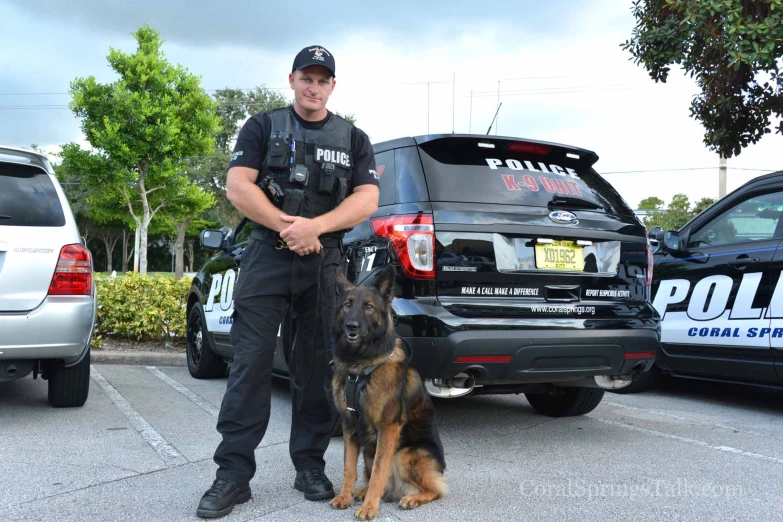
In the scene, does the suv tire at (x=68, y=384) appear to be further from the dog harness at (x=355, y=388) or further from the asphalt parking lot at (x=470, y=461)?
the dog harness at (x=355, y=388)

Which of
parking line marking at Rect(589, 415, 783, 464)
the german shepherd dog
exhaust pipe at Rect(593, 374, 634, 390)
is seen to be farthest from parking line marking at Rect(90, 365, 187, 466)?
parking line marking at Rect(589, 415, 783, 464)

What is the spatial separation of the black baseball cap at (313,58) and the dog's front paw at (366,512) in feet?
6.76

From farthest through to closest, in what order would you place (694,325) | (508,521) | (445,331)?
(694,325)
(445,331)
(508,521)

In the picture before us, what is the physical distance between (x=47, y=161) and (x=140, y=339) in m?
3.68

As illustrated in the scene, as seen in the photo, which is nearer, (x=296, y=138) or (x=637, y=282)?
(x=296, y=138)

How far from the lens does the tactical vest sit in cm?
319

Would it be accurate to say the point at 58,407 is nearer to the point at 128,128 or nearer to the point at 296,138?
the point at 296,138

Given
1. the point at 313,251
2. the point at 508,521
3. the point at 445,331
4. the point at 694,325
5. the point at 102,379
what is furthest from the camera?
the point at 102,379

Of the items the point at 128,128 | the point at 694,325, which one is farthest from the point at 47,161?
the point at 128,128

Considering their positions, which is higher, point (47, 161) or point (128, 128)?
point (128, 128)

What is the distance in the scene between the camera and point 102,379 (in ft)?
21.4

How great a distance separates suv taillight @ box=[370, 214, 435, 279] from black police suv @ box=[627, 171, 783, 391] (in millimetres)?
3059

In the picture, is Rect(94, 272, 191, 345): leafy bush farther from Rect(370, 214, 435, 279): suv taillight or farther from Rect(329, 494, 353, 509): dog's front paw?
Rect(329, 494, 353, 509): dog's front paw

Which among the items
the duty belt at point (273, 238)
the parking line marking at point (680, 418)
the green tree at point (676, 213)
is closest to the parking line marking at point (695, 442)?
the parking line marking at point (680, 418)
